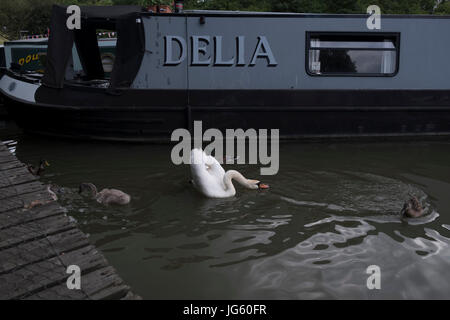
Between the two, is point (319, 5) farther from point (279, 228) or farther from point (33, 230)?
point (33, 230)

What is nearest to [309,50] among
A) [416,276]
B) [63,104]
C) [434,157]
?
[434,157]

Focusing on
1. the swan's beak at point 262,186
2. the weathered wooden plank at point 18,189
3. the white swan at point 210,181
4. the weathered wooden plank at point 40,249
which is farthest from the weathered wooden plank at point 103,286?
the swan's beak at point 262,186

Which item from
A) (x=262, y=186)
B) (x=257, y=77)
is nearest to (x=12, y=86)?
(x=257, y=77)

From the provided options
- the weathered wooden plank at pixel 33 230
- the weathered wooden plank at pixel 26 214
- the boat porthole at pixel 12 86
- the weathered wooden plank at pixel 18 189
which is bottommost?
the weathered wooden plank at pixel 33 230

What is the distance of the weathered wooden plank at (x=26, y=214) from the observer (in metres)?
3.79

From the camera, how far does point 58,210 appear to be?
4.05 meters

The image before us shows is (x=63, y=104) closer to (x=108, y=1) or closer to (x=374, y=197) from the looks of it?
(x=374, y=197)

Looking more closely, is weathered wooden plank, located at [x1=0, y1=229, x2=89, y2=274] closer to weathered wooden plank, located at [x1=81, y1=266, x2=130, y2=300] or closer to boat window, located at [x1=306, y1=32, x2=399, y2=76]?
weathered wooden plank, located at [x1=81, y1=266, x2=130, y2=300]

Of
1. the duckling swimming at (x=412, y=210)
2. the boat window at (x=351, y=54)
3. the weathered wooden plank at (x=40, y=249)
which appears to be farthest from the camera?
the boat window at (x=351, y=54)

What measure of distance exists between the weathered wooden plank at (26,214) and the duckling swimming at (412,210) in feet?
11.3

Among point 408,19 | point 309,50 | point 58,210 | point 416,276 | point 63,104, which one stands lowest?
point 416,276

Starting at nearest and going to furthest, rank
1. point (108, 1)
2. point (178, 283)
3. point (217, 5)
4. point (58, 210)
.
A: point (178, 283)
point (58, 210)
point (217, 5)
point (108, 1)

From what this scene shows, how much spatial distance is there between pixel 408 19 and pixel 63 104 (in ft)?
21.7

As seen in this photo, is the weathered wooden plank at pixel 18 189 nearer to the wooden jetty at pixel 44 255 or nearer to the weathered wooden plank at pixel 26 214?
the wooden jetty at pixel 44 255
